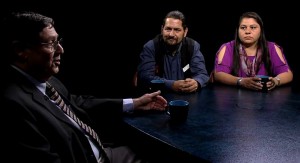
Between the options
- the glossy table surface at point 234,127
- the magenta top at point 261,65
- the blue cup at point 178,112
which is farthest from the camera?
the magenta top at point 261,65

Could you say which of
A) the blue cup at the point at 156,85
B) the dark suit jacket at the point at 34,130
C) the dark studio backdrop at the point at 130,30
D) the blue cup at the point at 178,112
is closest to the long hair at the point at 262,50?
the dark studio backdrop at the point at 130,30

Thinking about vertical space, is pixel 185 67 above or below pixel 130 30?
below

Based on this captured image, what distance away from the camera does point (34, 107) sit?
1551mm

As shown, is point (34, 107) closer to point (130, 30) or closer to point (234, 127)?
point (234, 127)

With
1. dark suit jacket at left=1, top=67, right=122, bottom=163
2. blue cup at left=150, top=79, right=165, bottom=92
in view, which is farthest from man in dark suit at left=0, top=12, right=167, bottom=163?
blue cup at left=150, top=79, right=165, bottom=92

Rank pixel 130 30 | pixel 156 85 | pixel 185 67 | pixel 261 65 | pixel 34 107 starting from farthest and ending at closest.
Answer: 1. pixel 130 30
2. pixel 185 67
3. pixel 261 65
4. pixel 156 85
5. pixel 34 107

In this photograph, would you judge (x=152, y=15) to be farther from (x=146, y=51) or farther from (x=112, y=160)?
(x=112, y=160)

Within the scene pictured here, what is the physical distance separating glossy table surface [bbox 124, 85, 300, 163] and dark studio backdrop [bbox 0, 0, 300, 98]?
1.84m

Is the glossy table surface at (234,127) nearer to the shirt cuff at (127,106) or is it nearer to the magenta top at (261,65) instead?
the shirt cuff at (127,106)

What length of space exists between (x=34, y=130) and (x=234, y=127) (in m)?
1.04

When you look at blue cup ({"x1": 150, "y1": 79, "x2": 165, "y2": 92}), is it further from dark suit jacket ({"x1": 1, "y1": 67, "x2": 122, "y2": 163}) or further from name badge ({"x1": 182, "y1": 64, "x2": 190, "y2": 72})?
name badge ({"x1": 182, "y1": 64, "x2": 190, "y2": 72})

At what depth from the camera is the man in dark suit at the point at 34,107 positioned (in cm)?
140

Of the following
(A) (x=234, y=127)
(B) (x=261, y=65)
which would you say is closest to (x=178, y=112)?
(A) (x=234, y=127)

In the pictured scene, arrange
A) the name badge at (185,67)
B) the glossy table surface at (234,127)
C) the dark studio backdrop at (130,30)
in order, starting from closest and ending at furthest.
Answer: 1. the glossy table surface at (234,127)
2. the name badge at (185,67)
3. the dark studio backdrop at (130,30)
